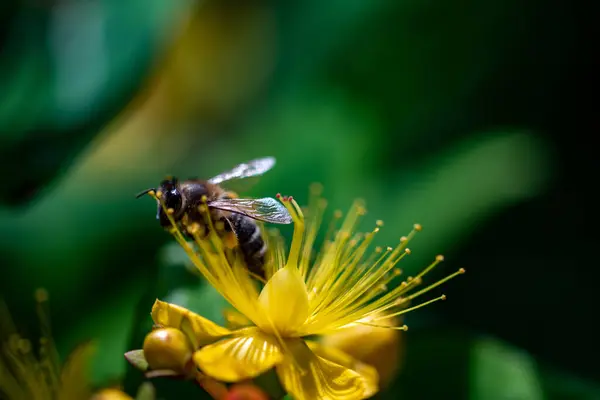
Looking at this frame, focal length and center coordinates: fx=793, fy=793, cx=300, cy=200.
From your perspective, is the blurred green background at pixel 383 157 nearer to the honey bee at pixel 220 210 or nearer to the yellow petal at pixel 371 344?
the yellow petal at pixel 371 344

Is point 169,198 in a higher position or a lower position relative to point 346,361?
higher

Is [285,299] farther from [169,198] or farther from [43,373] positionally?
[43,373]

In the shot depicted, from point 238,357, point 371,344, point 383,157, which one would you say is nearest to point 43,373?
point 238,357

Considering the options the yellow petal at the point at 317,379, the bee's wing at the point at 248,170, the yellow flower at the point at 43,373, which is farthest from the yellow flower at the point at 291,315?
the yellow flower at the point at 43,373

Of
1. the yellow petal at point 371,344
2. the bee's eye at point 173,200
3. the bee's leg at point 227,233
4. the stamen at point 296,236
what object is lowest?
the yellow petal at point 371,344

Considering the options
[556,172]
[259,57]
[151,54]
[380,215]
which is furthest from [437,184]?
[259,57]

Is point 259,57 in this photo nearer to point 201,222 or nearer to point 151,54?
point 151,54
